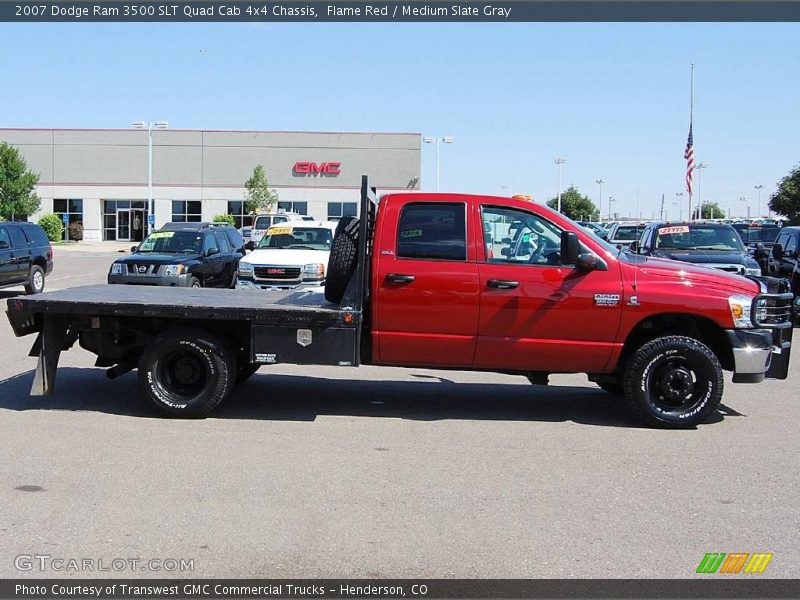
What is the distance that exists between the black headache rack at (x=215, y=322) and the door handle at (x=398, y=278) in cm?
24

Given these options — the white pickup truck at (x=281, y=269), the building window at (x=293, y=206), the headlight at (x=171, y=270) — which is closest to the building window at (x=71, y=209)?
the building window at (x=293, y=206)

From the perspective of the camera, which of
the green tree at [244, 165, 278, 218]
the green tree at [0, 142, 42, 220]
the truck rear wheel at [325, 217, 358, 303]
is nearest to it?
the truck rear wheel at [325, 217, 358, 303]

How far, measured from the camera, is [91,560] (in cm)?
453

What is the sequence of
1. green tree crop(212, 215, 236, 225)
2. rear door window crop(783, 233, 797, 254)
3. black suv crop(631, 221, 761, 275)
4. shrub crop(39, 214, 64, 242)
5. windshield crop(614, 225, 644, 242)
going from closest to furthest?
black suv crop(631, 221, 761, 275) → rear door window crop(783, 233, 797, 254) → windshield crop(614, 225, 644, 242) → shrub crop(39, 214, 64, 242) → green tree crop(212, 215, 236, 225)

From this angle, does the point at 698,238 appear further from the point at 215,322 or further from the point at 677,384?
the point at 215,322

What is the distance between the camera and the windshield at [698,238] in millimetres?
16016

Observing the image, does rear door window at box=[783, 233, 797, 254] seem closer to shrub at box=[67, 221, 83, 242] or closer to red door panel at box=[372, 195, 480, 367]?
red door panel at box=[372, 195, 480, 367]

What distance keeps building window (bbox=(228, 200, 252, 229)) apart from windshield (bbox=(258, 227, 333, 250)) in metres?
43.4

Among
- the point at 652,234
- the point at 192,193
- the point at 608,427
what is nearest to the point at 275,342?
the point at 608,427

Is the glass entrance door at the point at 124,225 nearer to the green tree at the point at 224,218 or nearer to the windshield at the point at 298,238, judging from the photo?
the green tree at the point at 224,218

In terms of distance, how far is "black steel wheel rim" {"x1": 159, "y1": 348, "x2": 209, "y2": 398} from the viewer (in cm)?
792

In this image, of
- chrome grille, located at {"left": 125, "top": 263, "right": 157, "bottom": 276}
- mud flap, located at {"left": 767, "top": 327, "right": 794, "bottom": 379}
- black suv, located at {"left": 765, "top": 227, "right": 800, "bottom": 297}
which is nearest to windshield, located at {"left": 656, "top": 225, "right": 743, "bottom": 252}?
black suv, located at {"left": 765, "top": 227, "right": 800, "bottom": 297}

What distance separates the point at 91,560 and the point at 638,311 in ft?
16.7

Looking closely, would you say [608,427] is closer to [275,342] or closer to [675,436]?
[675,436]
